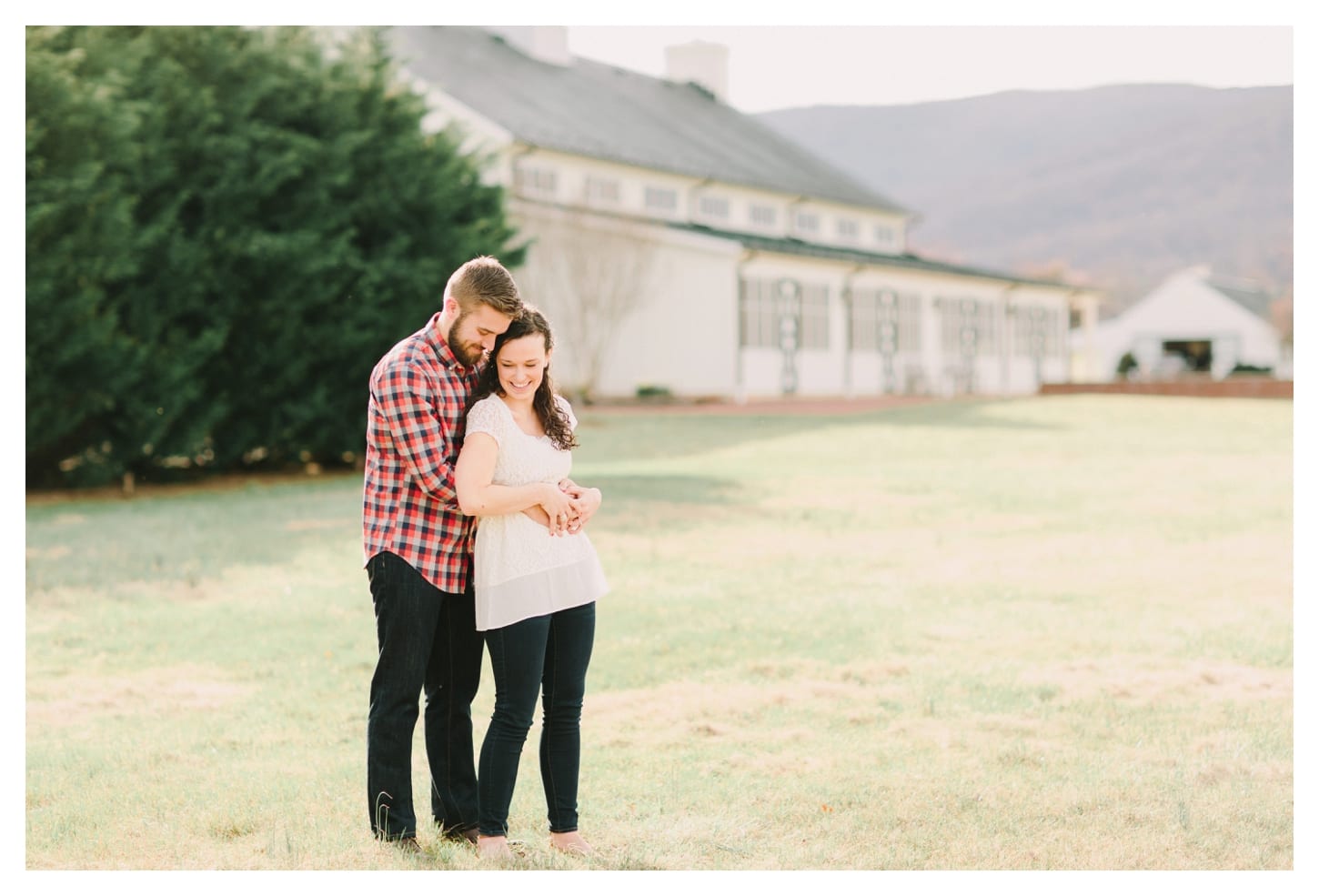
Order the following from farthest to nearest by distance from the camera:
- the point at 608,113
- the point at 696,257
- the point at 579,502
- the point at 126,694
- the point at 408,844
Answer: the point at 608,113, the point at 696,257, the point at 126,694, the point at 408,844, the point at 579,502

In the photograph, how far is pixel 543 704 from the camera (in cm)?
400

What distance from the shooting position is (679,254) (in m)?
28.3

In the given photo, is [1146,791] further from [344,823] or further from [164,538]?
[164,538]

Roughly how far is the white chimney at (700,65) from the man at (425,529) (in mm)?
38121

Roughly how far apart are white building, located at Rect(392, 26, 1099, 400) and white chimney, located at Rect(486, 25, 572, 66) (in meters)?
0.06

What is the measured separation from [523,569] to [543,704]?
45 centimetres

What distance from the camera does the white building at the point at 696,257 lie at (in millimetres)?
26172

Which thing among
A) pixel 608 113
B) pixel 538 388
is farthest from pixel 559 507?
pixel 608 113

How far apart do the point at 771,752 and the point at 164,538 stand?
27.4 ft

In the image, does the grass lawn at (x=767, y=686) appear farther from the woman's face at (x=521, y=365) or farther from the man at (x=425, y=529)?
the woman's face at (x=521, y=365)

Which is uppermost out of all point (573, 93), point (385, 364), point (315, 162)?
point (573, 93)

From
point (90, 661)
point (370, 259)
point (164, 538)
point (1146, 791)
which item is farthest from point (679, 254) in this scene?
point (1146, 791)

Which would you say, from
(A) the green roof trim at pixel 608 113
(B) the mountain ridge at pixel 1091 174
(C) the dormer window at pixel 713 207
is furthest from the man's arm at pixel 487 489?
(C) the dormer window at pixel 713 207

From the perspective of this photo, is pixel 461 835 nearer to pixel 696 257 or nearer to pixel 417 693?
pixel 417 693
